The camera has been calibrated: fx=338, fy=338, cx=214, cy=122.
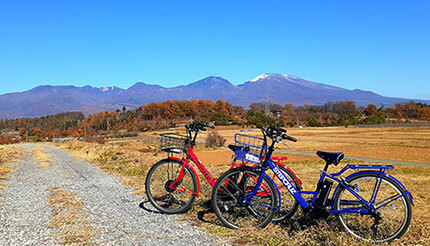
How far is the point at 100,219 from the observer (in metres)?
4.77

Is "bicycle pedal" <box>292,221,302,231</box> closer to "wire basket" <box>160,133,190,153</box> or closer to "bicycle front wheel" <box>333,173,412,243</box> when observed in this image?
"bicycle front wheel" <box>333,173,412,243</box>

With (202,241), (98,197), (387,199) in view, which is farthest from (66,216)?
(387,199)

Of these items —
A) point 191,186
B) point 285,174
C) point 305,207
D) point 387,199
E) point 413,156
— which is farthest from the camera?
point 413,156

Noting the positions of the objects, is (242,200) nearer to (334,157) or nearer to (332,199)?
(332,199)

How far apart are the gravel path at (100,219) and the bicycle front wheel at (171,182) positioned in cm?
27

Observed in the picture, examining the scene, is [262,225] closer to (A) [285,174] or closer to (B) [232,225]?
(B) [232,225]

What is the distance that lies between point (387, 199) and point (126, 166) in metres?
7.68

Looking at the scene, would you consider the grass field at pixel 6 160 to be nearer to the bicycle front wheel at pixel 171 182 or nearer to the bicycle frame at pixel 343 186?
the bicycle front wheel at pixel 171 182

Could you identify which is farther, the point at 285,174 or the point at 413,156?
the point at 413,156

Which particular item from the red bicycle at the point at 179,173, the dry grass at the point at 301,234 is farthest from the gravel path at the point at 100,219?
the red bicycle at the point at 179,173

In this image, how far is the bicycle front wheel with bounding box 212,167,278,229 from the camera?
14.0 ft

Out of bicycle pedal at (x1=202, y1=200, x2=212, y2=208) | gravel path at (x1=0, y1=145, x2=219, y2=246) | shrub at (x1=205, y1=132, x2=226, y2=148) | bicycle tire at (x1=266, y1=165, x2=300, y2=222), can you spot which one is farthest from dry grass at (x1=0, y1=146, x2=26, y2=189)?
shrub at (x1=205, y1=132, x2=226, y2=148)

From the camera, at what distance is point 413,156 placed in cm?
3070

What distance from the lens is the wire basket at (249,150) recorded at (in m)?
4.34
